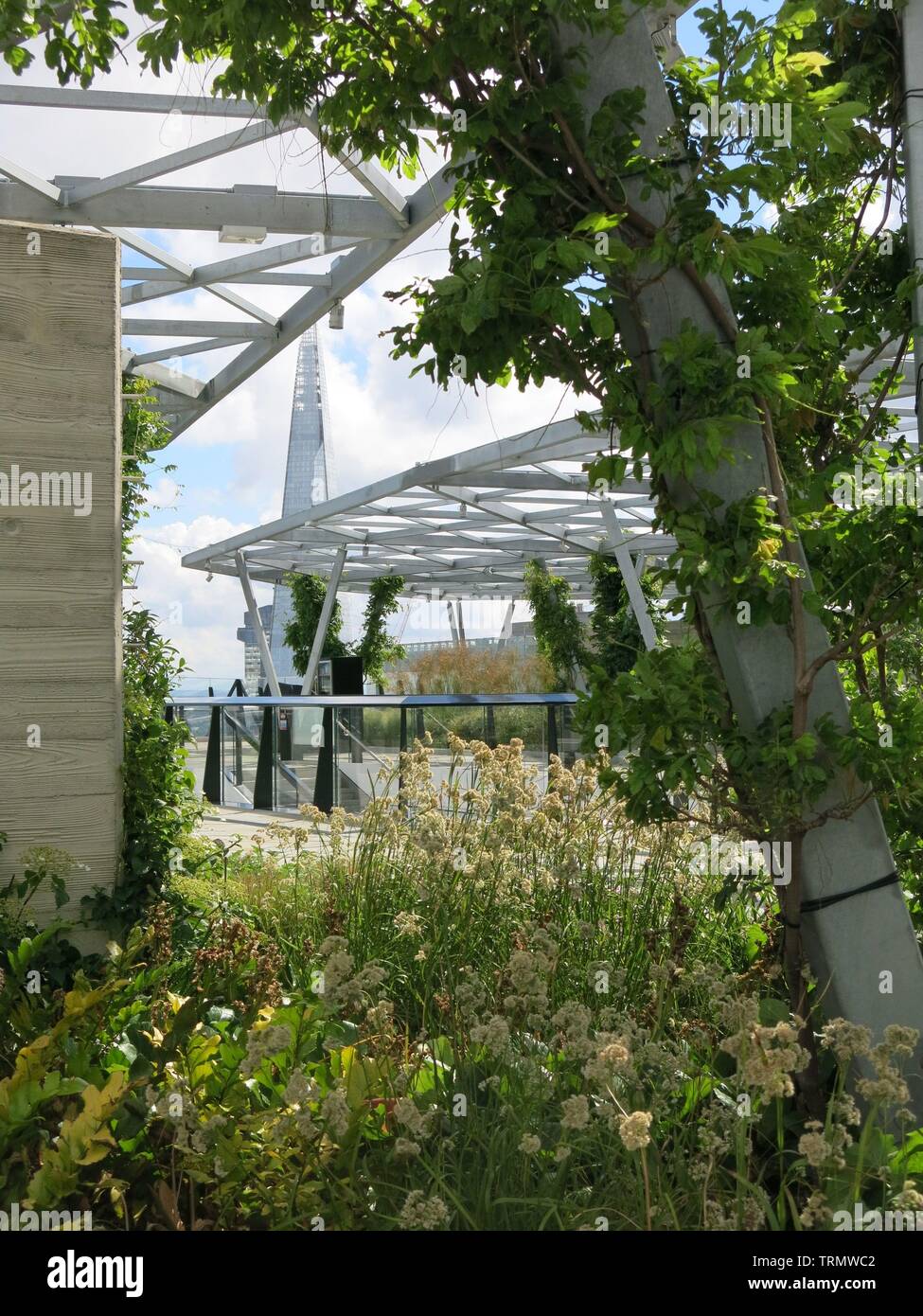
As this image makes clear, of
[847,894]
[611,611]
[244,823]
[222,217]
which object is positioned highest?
[222,217]

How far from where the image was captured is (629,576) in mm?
17031

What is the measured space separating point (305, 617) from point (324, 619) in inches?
69.7

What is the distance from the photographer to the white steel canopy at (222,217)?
266 inches

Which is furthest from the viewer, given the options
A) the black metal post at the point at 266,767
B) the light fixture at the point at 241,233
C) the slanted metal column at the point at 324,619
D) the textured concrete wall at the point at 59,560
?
the slanted metal column at the point at 324,619

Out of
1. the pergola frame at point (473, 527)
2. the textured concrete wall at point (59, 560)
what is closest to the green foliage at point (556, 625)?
the pergola frame at point (473, 527)

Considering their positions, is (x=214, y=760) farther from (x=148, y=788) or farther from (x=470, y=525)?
(x=470, y=525)

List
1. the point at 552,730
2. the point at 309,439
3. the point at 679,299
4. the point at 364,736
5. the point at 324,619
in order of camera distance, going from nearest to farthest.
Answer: the point at 679,299 → the point at 552,730 → the point at 364,736 → the point at 324,619 → the point at 309,439

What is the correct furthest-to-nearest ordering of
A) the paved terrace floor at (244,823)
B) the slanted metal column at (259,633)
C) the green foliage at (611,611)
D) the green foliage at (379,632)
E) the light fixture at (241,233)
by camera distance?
the slanted metal column at (259,633), the green foliage at (379,632), the green foliage at (611,611), the paved terrace floor at (244,823), the light fixture at (241,233)

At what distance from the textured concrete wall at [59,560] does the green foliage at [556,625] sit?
664 inches

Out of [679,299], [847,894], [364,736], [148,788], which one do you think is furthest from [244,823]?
[679,299]

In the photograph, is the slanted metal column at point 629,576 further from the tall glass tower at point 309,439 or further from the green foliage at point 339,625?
the tall glass tower at point 309,439

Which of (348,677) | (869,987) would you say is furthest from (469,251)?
(348,677)

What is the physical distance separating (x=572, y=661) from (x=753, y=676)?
61.0ft
